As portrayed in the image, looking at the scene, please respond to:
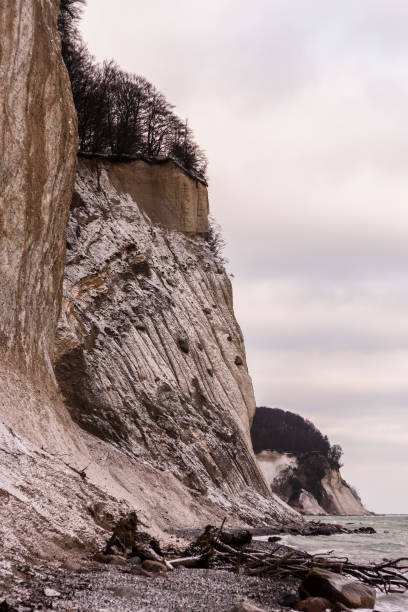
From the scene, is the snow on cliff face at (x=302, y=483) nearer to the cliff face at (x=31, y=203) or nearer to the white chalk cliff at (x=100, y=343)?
the white chalk cliff at (x=100, y=343)

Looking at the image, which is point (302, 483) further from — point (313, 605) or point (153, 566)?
point (313, 605)

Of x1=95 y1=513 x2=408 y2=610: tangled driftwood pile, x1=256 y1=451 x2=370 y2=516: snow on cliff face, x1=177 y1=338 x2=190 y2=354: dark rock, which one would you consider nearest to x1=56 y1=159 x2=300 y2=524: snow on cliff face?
x1=177 y1=338 x2=190 y2=354: dark rock

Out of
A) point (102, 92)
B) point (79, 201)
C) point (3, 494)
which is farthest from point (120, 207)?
point (3, 494)

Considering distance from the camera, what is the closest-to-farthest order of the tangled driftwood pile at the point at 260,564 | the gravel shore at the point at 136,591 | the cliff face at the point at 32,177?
the gravel shore at the point at 136,591, the tangled driftwood pile at the point at 260,564, the cliff face at the point at 32,177

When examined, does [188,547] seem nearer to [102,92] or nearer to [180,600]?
[180,600]

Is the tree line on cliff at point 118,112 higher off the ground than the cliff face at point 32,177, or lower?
higher

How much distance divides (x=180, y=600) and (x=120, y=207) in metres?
24.4

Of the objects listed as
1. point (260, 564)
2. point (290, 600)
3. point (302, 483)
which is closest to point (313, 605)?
point (290, 600)

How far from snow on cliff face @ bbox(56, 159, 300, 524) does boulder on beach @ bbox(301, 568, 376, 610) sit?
1273cm

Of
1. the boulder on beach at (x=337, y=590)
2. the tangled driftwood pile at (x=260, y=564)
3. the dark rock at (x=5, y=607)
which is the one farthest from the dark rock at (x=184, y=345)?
the dark rock at (x=5, y=607)

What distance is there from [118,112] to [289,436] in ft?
199

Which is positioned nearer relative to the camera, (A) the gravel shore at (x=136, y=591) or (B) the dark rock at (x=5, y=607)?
(B) the dark rock at (x=5, y=607)

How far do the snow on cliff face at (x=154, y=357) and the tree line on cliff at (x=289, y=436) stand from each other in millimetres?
50798

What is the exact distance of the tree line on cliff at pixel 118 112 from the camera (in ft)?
103
